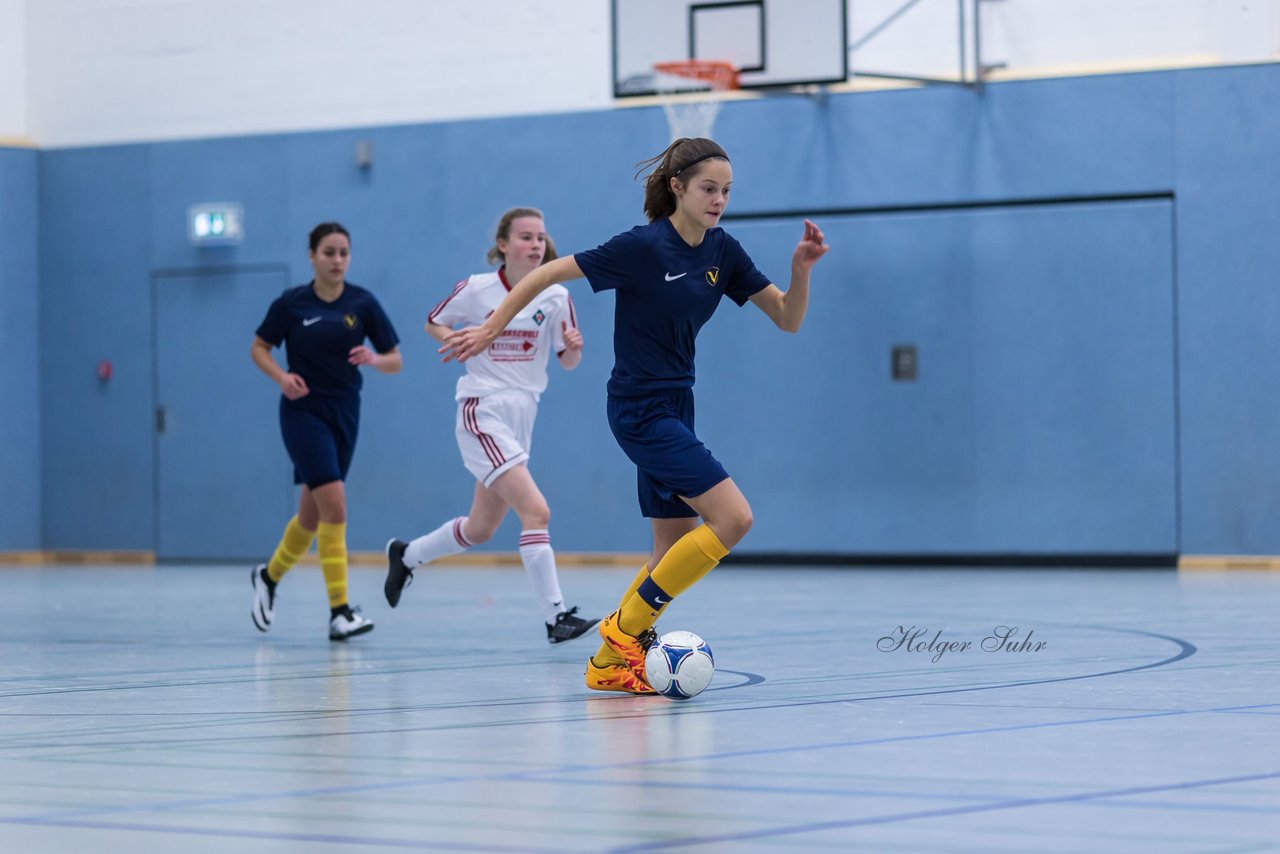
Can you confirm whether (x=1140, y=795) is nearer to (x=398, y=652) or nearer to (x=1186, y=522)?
(x=398, y=652)

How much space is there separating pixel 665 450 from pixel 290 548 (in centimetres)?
335

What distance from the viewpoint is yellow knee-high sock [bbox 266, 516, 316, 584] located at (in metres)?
8.41

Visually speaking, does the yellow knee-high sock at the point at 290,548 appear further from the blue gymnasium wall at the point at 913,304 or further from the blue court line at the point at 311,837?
the blue gymnasium wall at the point at 913,304

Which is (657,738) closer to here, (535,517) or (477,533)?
(535,517)

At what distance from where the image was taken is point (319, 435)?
8.09m

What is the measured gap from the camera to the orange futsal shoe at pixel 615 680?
19.0 feet

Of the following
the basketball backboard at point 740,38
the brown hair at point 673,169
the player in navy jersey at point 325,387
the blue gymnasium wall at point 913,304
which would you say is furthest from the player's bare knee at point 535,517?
the blue gymnasium wall at point 913,304

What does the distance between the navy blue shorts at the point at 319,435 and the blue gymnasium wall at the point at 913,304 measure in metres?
6.32

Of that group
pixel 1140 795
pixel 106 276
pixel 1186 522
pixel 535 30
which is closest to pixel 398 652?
pixel 1140 795

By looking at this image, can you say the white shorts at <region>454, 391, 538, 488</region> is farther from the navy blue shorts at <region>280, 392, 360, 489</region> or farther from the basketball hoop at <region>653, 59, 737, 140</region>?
the basketball hoop at <region>653, 59, 737, 140</region>

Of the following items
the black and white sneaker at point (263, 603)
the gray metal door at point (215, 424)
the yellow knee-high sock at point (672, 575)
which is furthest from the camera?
the gray metal door at point (215, 424)

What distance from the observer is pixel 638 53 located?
13141 millimetres

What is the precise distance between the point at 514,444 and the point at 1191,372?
7325mm

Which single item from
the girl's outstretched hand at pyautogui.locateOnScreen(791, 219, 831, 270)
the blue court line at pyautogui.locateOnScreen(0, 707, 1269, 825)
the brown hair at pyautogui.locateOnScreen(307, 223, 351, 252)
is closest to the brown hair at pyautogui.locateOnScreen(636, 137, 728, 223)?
the girl's outstretched hand at pyautogui.locateOnScreen(791, 219, 831, 270)
